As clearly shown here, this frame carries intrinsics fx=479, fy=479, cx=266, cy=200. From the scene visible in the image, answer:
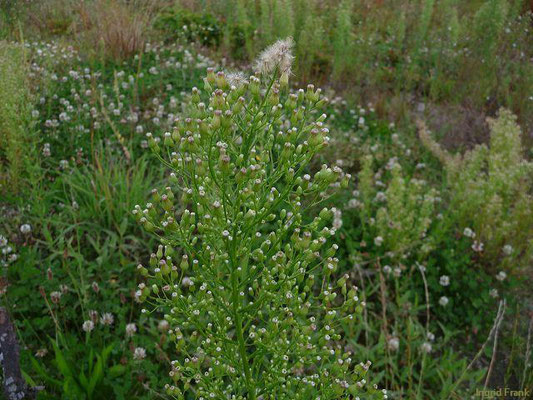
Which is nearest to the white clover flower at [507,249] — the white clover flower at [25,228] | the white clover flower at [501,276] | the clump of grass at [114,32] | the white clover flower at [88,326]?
the white clover flower at [501,276]

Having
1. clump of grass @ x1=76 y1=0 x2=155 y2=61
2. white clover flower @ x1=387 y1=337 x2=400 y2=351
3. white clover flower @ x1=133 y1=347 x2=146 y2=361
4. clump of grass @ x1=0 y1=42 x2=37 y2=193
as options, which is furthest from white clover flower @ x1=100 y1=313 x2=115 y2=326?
clump of grass @ x1=76 y1=0 x2=155 y2=61

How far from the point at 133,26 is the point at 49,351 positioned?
167 inches

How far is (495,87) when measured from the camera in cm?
631

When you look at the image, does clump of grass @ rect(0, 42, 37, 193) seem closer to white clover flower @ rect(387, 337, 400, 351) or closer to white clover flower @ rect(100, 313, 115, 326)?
white clover flower @ rect(100, 313, 115, 326)

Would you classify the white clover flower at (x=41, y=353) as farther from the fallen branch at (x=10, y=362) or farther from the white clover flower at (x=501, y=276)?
the white clover flower at (x=501, y=276)

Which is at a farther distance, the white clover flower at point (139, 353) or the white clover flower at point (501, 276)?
the white clover flower at point (501, 276)

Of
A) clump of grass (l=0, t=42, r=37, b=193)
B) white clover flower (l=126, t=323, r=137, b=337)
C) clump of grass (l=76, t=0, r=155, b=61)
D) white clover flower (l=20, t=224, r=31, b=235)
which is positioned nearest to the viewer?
white clover flower (l=126, t=323, r=137, b=337)

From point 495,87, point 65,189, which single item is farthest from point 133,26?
point 495,87

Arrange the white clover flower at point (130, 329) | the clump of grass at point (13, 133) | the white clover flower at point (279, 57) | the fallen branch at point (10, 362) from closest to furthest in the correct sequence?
1. the white clover flower at point (279, 57)
2. the fallen branch at point (10, 362)
3. the white clover flower at point (130, 329)
4. the clump of grass at point (13, 133)

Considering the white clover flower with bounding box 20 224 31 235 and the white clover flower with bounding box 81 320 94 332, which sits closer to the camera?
the white clover flower with bounding box 81 320 94 332

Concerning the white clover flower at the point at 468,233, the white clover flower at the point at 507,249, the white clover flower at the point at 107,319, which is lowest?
the white clover flower at the point at 107,319

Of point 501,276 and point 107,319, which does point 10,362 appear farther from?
point 501,276

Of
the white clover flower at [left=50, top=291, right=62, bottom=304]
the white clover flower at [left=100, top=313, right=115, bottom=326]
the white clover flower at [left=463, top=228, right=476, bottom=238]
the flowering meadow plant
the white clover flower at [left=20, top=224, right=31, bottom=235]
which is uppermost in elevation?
the flowering meadow plant

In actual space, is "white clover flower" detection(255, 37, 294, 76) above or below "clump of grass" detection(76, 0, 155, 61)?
above
